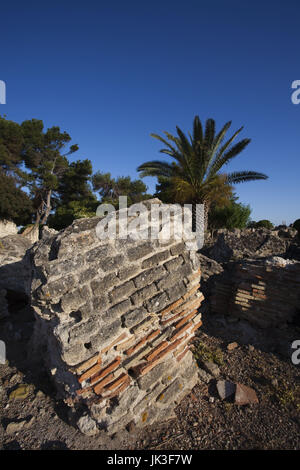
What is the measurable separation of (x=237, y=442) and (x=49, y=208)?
19.6 meters

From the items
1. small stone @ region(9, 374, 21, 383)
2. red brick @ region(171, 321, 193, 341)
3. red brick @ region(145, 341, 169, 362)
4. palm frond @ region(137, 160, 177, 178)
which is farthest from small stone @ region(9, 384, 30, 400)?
palm frond @ region(137, 160, 177, 178)

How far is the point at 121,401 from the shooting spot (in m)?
2.06

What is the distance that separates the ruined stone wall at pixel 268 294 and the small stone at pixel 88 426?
3090 millimetres

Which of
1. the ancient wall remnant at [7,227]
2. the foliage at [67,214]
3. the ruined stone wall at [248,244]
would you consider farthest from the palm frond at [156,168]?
the ancient wall remnant at [7,227]

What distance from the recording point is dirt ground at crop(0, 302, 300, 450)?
6.83 feet

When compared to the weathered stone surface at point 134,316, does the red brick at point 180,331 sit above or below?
below

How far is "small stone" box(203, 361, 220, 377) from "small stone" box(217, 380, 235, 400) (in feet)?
0.54

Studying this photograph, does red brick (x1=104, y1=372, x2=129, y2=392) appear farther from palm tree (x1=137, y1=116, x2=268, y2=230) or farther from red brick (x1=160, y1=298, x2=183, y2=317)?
palm tree (x1=137, y1=116, x2=268, y2=230)

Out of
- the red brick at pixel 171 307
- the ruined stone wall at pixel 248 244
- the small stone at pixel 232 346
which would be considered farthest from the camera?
the ruined stone wall at pixel 248 244

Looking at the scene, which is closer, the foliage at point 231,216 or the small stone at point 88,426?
the small stone at point 88,426

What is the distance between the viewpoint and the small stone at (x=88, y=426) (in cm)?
209

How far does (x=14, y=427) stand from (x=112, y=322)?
5.07 feet

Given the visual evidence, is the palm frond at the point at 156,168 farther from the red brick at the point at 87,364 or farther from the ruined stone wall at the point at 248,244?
the red brick at the point at 87,364
